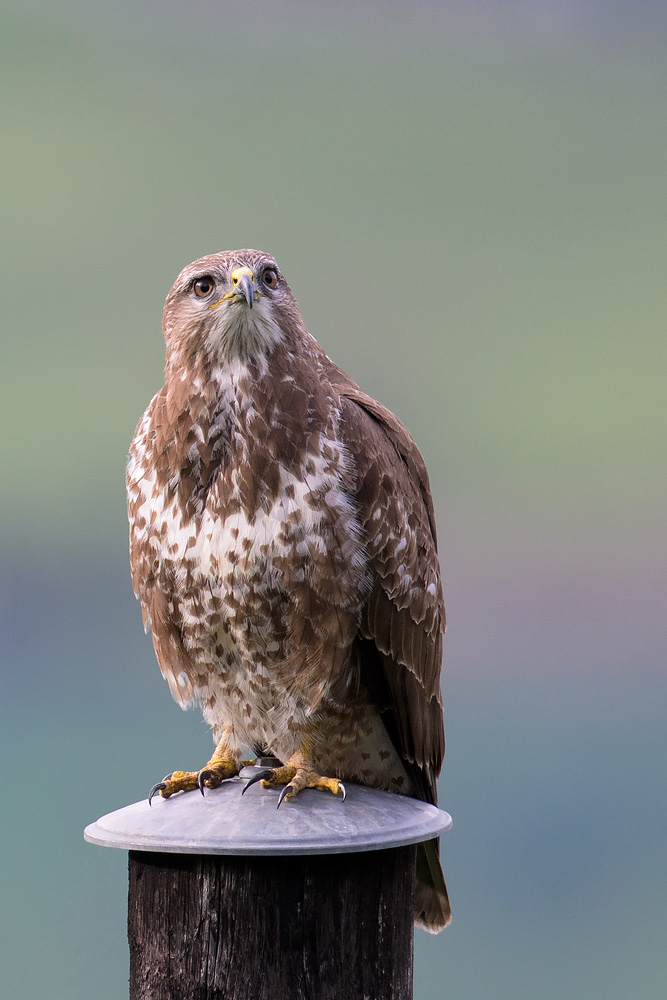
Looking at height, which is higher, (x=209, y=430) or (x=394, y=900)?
(x=209, y=430)

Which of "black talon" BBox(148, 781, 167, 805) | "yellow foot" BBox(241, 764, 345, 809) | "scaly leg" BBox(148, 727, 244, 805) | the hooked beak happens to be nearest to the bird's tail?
"yellow foot" BBox(241, 764, 345, 809)

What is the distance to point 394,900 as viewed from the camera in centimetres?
303

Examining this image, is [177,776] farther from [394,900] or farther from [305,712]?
[394,900]

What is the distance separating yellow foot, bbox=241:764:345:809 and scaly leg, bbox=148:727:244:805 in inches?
6.8

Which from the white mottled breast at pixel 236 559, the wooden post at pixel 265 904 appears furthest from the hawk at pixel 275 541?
the wooden post at pixel 265 904

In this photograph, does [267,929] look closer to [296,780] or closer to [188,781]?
[296,780]

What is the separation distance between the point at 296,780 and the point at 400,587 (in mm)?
673

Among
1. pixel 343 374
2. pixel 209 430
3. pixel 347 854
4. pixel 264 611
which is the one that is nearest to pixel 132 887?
pixel 347 854

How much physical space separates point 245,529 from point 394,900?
3.72ft

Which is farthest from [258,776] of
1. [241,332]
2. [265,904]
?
[241,332]

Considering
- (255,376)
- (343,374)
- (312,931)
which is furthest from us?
(343,374)

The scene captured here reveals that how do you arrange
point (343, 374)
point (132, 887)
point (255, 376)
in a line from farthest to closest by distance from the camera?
point (343, 374) < point (255, 376) < point (132, 887)

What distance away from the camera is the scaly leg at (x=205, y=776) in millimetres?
3340

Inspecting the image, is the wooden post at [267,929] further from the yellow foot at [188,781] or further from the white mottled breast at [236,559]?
the white mottled breast at [236,559]
